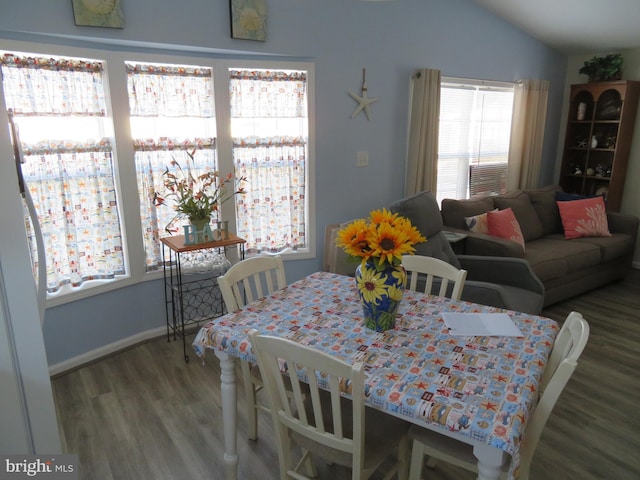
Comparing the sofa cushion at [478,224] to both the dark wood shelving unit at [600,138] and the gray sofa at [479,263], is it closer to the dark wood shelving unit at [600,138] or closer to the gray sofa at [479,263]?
the gray sofa at [479,263]

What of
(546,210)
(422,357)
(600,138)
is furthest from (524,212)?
(422,357)

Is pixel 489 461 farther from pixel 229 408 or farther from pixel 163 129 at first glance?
pixel 163 129

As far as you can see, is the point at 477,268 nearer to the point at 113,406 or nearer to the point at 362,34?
the point at 362,34

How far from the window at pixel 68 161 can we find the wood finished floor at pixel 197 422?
68 centimetres

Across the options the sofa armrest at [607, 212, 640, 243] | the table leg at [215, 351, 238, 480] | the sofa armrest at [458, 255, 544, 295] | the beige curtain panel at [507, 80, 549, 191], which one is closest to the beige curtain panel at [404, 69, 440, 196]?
the sofa armrest at [458, 255, 544, 295]

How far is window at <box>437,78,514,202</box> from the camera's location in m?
4.62

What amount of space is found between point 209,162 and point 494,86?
3191 millimetres

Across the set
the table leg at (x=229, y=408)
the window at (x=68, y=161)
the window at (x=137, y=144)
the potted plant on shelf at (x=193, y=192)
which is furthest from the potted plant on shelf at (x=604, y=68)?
the table leg at (x=229, y=408)

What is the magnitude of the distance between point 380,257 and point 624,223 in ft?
13.1

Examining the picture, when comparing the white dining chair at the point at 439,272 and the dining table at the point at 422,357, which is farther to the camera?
the white dining chair at the point at 439,272

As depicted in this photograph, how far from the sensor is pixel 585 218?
14.7 ft

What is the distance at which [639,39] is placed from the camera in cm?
443

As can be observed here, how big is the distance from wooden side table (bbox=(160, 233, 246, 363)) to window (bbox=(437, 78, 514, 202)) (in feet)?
8.03

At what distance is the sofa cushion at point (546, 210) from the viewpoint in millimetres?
4684
